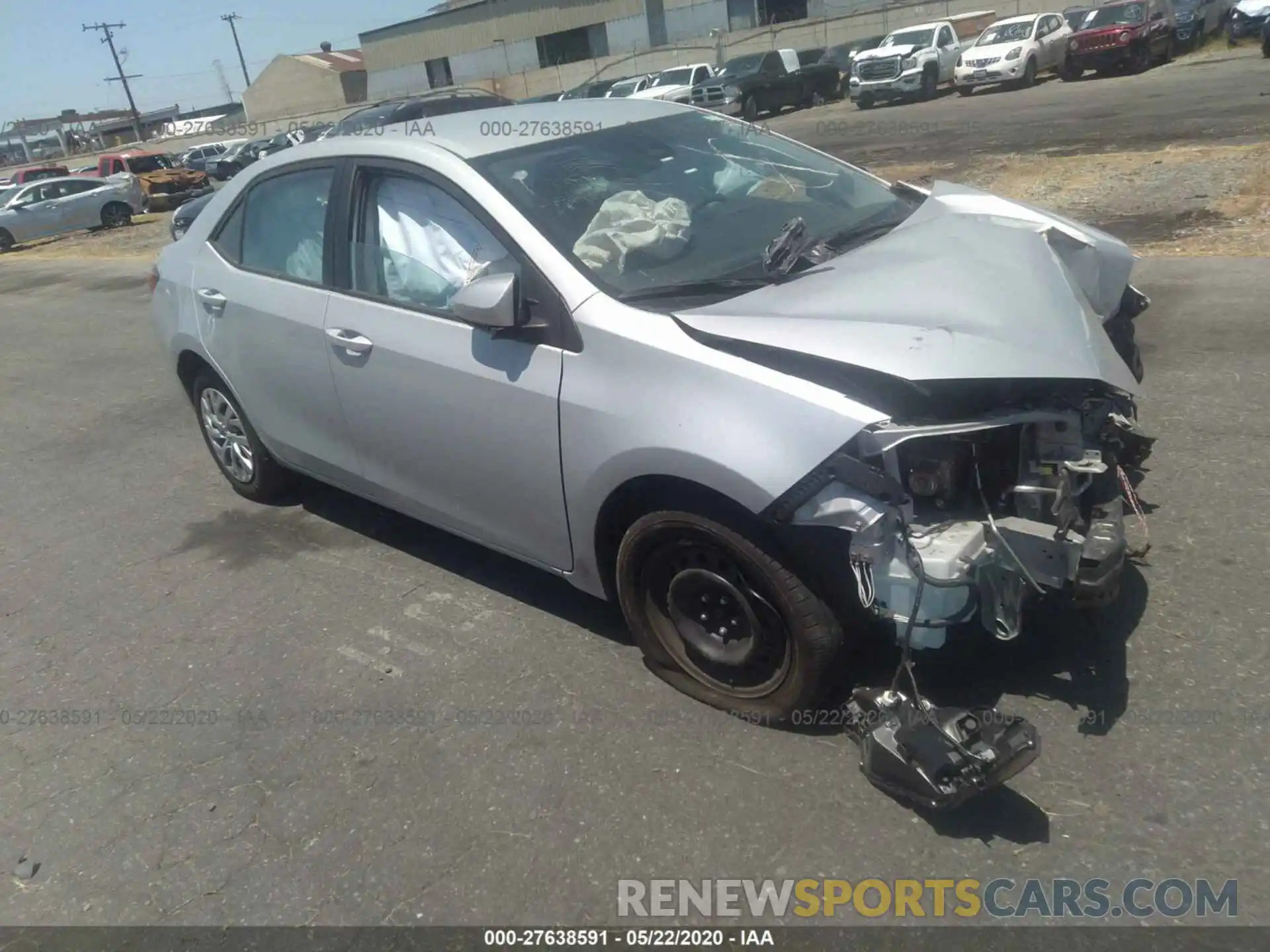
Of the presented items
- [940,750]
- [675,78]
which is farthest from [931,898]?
[675,78]

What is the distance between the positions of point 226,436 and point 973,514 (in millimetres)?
3971

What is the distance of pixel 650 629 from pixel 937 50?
29854 millimetres

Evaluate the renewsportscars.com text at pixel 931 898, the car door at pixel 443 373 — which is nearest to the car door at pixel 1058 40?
the car door at pixel 443 373

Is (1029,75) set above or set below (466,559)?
below

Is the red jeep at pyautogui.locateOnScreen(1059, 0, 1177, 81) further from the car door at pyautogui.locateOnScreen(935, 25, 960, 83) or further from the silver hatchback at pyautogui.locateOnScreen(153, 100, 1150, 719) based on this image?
the silver hatchback at pyautogui.locateOnScreen(153, 100, 1150, 719)

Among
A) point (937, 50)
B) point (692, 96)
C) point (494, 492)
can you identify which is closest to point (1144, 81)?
point (937, 50)

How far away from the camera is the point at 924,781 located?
8.54ft

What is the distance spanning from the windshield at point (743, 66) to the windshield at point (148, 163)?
1757 cm

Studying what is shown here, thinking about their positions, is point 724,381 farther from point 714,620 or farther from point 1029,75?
point 1029,75

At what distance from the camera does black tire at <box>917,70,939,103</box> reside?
2853cm

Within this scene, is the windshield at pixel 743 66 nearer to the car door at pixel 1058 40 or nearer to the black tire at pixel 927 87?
the black tire at pixel 927 87

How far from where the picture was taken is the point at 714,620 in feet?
10.6

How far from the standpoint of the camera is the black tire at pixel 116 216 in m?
26.5

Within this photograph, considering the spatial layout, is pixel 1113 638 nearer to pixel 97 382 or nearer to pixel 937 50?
pixel 97 382
